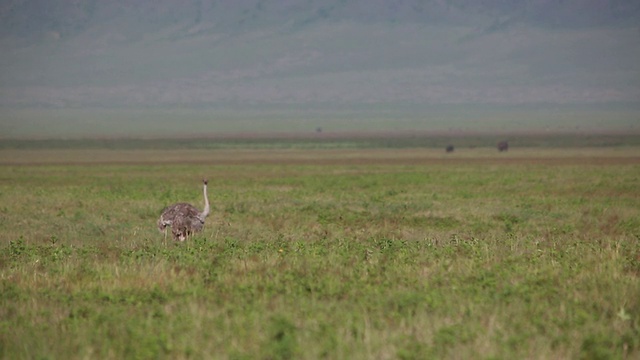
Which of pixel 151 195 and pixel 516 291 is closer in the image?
pixel 516 291

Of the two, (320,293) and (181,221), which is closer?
(320,293)

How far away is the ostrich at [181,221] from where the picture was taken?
747 inches

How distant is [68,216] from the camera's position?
26.3 metres

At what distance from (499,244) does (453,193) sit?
18407mm

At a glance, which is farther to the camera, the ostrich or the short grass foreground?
the ostrich

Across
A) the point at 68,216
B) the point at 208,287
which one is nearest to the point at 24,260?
the point at 208,287

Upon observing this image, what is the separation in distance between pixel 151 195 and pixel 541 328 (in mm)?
25850

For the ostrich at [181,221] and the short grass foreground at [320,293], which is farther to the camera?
the ostrich at [181,221]

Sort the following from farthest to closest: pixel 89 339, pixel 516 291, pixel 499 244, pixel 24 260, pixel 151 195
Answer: pixel 151 195, pixel 499 244, pixel 24 260, pixel 516 291, pixel 89 339

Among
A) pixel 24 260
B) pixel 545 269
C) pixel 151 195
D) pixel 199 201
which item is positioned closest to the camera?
pixel 545 269

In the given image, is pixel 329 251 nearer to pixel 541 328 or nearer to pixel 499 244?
pixel 499 244

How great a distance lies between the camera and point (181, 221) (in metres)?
19.0

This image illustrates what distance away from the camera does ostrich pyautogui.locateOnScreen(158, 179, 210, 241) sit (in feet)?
62.2

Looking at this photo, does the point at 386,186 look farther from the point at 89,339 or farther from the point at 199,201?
the point at 89,339
